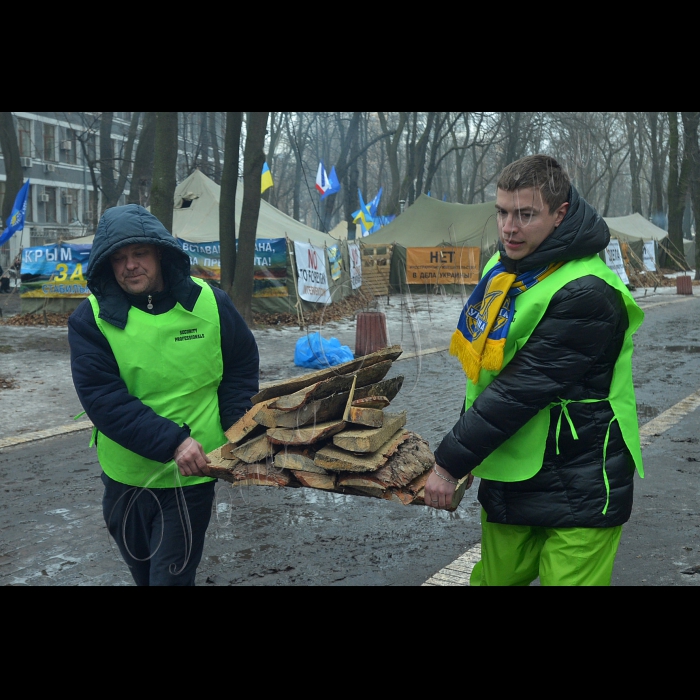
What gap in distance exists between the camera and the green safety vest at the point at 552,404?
8.50 ft

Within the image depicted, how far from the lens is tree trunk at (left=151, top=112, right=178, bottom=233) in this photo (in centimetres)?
1462

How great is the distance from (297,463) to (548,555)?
37.0 inches

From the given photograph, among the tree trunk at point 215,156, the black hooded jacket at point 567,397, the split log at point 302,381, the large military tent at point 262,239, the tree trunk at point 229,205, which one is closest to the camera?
the black hooded jacket at point 567,397

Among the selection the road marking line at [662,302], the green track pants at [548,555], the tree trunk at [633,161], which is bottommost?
the green track pants at [548,555]

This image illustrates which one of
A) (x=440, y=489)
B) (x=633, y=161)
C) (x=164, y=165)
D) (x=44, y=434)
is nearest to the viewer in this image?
(x=440, y=489)

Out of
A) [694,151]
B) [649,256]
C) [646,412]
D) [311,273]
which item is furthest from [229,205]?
[649,256]

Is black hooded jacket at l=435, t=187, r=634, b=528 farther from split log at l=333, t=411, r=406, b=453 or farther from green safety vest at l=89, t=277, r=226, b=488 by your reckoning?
green safety vest at l=89, t=277, r=226, b=488

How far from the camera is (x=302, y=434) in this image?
304 centimetres

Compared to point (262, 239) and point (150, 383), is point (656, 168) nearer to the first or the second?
point (262, 239)

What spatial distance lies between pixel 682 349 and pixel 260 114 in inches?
358

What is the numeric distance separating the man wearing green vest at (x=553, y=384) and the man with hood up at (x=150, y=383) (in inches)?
38.2

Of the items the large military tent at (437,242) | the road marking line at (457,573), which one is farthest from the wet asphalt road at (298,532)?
the large military tent at (437,242)

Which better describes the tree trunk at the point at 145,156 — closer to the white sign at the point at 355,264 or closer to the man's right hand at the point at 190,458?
the white sign at the point at 355,264

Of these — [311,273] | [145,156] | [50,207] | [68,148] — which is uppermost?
[68,148]
